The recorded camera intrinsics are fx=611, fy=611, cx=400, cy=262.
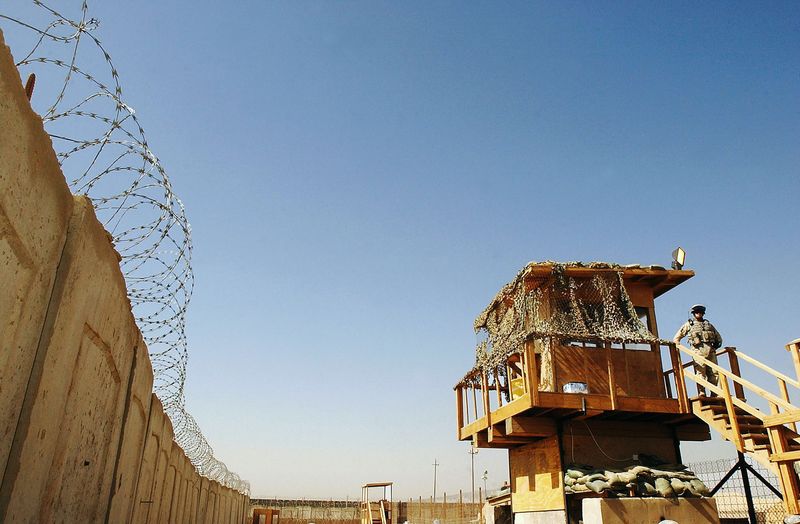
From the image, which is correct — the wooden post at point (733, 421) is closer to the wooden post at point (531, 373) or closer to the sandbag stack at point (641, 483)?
the sandbag stack at point (641, 483)

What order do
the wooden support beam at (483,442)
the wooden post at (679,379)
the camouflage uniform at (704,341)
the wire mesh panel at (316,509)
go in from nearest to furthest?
the wooden post at (679,379) < the camouflage uniform at (704,341) < the wooden support beam at (483,442) < the wire mesh panel at (316,509)

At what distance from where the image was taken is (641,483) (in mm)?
10984

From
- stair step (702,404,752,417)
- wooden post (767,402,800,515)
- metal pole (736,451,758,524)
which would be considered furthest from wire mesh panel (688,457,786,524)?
wooden post (767,402,800,515)

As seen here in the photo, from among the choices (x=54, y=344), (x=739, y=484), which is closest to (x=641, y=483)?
(x=54, y=344)

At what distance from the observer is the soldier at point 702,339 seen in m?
11.9

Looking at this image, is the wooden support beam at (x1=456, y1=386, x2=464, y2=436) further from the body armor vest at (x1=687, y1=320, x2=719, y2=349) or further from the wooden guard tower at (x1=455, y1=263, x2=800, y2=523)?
the body armor vest at (x1=687, y1=320, x2=719, y2=349)

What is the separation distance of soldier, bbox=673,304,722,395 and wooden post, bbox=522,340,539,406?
10.4 ft

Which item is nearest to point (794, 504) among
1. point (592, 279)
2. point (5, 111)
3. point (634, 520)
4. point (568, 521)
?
point (634, 520)

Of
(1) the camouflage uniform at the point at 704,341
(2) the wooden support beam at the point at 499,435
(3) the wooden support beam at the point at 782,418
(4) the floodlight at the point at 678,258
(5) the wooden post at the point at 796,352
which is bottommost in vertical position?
(3) the wooden support beam at the point at 782,418

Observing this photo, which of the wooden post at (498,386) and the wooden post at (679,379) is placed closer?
the wooden post at (679,379)

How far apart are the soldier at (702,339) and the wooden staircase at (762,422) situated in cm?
40

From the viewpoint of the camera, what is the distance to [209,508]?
19375 millimetres

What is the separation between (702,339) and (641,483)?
3149 mm

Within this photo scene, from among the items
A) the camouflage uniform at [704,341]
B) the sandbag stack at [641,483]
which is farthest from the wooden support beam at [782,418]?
the camouflage uniform at [704,341]
